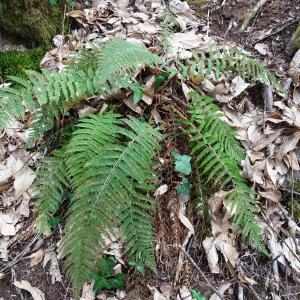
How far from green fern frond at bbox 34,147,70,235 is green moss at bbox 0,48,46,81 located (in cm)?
119

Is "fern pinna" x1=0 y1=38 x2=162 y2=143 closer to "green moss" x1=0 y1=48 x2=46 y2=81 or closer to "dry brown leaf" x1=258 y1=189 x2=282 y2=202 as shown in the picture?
"green moss" x1=0 y1=48 x2=46 y2=81

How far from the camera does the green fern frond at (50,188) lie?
2957 mm

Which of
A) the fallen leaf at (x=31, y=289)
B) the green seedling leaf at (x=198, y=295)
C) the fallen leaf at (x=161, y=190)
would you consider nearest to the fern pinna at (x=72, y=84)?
the fallen leaf at (x=161, y=190)

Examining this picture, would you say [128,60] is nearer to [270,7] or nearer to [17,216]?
[17,216]

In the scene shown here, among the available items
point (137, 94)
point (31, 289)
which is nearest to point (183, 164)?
point (137, 94)

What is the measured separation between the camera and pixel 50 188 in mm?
3039

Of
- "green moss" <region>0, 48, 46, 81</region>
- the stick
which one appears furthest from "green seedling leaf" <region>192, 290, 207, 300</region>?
the stick

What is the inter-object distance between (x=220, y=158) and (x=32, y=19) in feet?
7.99

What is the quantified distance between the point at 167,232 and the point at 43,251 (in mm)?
966

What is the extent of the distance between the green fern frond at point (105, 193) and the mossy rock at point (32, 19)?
5.17 feet

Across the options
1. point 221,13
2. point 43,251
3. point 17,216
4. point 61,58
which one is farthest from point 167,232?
point 221,13

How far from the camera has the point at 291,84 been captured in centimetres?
357

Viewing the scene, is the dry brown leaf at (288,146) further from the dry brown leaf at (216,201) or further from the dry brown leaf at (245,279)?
the dry brown leaf at (245,279)

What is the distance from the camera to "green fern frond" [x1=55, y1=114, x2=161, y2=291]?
2635 millimetres
